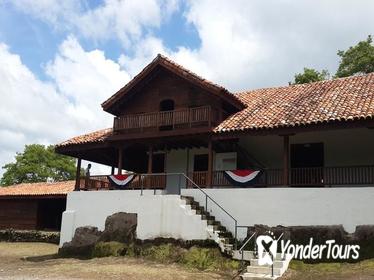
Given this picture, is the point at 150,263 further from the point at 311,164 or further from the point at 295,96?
the point at 295,96

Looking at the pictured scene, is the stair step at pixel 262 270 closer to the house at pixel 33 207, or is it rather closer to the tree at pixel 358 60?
the house at pixel 33 207

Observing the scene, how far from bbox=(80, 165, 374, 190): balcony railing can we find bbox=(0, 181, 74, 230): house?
8.92 meters

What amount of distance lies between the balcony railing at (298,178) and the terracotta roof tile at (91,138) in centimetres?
174

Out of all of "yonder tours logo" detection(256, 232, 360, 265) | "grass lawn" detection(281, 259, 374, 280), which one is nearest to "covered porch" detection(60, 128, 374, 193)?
"yonder tours logo" detection(256, 232, 360, 265)

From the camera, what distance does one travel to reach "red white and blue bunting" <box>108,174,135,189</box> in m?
20.9

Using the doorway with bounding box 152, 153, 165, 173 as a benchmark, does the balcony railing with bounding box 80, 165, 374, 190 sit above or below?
below

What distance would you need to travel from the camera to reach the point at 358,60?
109 feet

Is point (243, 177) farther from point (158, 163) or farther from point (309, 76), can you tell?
point (309, 76)

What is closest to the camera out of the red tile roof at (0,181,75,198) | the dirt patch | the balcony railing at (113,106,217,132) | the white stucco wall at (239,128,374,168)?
the dirt patch

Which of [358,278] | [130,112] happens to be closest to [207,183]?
[130,112]

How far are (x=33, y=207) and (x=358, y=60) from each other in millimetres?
23648

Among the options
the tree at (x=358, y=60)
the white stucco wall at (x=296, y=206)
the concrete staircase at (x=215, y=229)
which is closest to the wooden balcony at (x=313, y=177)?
the white stucco wall at (x=296, y=206)

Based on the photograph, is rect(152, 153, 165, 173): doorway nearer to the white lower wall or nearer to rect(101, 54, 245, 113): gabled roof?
rect(101, 54, 245, 113): gabled roof

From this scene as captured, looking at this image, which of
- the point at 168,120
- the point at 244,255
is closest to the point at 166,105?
the point at 168,120
